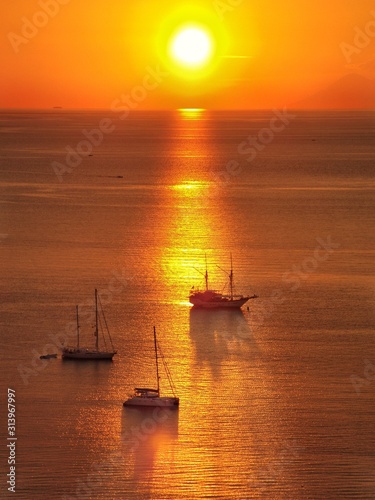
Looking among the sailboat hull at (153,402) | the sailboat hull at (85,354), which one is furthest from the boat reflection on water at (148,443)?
the sailboat hull at (85,354)

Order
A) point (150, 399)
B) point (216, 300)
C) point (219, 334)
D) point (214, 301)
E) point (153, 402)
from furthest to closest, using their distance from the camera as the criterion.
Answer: point (216, 300)
point (214, 301)
point (219, 334)
point (150, 399)
point (153, 402)

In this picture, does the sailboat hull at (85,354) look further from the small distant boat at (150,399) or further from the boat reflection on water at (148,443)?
the boat reflection on water at (148,443)

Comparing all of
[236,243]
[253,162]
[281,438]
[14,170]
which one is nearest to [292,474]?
[281,438]

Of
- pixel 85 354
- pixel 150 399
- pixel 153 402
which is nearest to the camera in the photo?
pixel 153 402

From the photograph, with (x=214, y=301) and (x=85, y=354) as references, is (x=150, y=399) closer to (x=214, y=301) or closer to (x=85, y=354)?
(x=85, y=354)

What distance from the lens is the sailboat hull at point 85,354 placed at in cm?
5003

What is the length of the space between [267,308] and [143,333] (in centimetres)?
950

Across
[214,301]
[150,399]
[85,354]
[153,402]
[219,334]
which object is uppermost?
[214,301]

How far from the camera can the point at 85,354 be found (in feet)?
165

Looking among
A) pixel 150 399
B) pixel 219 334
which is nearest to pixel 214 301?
pixel 219 334

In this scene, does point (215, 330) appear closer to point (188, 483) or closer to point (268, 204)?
point (188, 483)

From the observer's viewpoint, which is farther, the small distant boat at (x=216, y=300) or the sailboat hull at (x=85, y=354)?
the small distant boat at (x=216, y=300)

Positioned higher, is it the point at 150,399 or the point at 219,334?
the point at 219,334

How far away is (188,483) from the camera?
118ft
